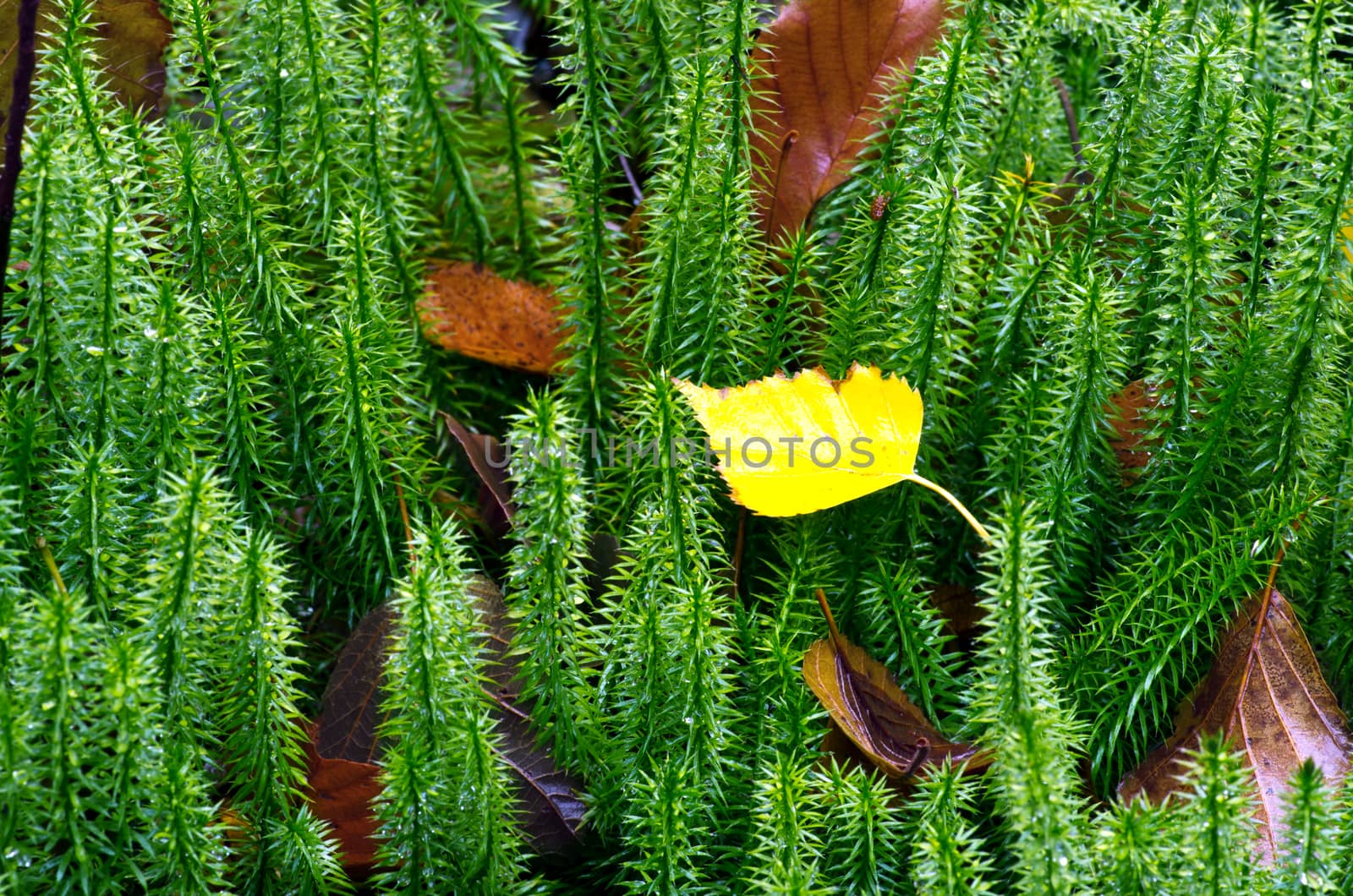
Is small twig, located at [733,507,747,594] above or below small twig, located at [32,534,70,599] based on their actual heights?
below

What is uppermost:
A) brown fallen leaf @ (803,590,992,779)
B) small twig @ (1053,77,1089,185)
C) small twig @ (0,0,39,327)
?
small twig @ (0,0,39,327)

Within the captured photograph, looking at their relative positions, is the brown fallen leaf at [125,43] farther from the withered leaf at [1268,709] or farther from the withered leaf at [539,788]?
the withered leaf at [1268,709]

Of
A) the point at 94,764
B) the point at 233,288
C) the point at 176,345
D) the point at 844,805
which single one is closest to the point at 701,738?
the point at 844,805

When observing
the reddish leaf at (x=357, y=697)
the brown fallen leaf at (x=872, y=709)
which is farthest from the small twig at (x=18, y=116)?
the brown fallen leaf at (x=872, y=709)

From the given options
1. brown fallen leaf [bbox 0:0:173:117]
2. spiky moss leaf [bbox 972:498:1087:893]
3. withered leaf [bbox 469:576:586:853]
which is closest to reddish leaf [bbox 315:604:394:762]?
withered leaf [bbox 469:576:586:853]

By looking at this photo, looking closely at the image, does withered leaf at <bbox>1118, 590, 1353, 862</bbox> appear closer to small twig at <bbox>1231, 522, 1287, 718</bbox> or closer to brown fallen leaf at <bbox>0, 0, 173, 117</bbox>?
small twig at <bbox>1231, 522, 1287, 718</bbox>

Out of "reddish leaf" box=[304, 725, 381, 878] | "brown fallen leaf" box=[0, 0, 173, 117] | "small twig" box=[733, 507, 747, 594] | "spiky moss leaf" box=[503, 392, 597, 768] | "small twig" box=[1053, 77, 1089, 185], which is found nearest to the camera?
"spiky moss leaf" box=[503, 392, 597, 768]

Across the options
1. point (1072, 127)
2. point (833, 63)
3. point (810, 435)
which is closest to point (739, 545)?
point (810, 435)
